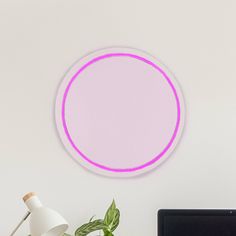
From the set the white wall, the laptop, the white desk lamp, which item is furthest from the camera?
the white wall

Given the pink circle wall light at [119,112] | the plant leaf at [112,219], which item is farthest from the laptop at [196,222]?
the pink circle wall light at [119,112]

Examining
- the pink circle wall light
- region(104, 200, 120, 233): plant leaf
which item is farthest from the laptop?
the pink circle wall light

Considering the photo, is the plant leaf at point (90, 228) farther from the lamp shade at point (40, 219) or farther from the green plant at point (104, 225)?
the lamp shade at point (40, 219)

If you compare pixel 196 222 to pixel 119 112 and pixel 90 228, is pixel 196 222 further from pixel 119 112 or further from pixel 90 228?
pixel 119 112

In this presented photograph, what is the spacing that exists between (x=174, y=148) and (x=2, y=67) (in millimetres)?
695

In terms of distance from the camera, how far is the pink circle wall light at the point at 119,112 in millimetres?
1573

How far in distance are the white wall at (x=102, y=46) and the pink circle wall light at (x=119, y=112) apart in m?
0.04

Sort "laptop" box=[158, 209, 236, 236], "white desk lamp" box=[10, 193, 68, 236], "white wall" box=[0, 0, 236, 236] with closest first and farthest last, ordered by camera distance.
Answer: "white desk lamp" box=[10, 193, 68, 236]
"laptop" box=[158, 209, 236, 236]
"white wall" box=[0, 0, 236, 236]

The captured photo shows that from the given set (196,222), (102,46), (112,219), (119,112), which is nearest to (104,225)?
(112,219)

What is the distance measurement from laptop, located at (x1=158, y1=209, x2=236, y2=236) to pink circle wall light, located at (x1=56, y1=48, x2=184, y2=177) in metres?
0.28

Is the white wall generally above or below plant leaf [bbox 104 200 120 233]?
above

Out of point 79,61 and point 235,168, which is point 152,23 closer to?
point 79,61

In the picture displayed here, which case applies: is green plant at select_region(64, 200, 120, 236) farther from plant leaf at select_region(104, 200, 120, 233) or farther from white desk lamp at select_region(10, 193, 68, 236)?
white desk lamp at select_region(10, 193, 68, 236)

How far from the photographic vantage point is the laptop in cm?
130
